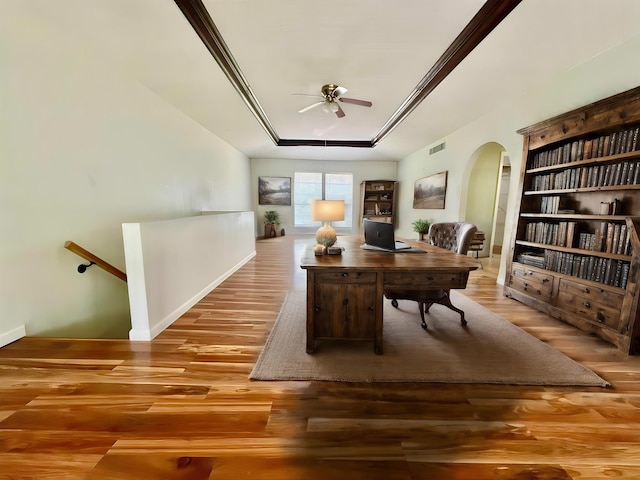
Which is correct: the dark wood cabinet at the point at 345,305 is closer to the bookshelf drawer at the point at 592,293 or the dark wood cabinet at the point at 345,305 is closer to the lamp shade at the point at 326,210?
the lamp shade at the point at 326,210

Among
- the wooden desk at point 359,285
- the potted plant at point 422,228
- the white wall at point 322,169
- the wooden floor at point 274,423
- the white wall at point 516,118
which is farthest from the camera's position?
the white wall at point 322,169

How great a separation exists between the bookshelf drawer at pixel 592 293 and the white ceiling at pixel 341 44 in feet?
7.19

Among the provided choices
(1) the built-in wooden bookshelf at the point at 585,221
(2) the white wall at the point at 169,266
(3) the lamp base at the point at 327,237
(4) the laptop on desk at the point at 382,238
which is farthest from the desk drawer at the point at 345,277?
(1) the built-in wooden bookshelf at the point at 585,221

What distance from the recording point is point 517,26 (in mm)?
2135

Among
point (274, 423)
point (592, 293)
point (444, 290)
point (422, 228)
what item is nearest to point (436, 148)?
point (422, 228)

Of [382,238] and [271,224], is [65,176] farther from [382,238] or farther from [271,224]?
[271,224]

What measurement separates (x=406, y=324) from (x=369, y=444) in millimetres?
1397

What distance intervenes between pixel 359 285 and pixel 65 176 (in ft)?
9.00

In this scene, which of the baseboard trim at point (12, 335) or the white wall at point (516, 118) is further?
the white wall at point (516, 118)

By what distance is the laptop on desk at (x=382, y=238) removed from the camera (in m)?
2.18

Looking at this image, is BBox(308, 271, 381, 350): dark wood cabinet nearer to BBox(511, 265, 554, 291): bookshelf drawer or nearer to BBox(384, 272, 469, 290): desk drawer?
BBox(384, 272, 469, 290): desk drawer

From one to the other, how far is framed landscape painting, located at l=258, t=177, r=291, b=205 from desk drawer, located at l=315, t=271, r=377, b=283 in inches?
269

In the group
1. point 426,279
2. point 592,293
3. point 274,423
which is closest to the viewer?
point 274,423

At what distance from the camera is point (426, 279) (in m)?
1.84
